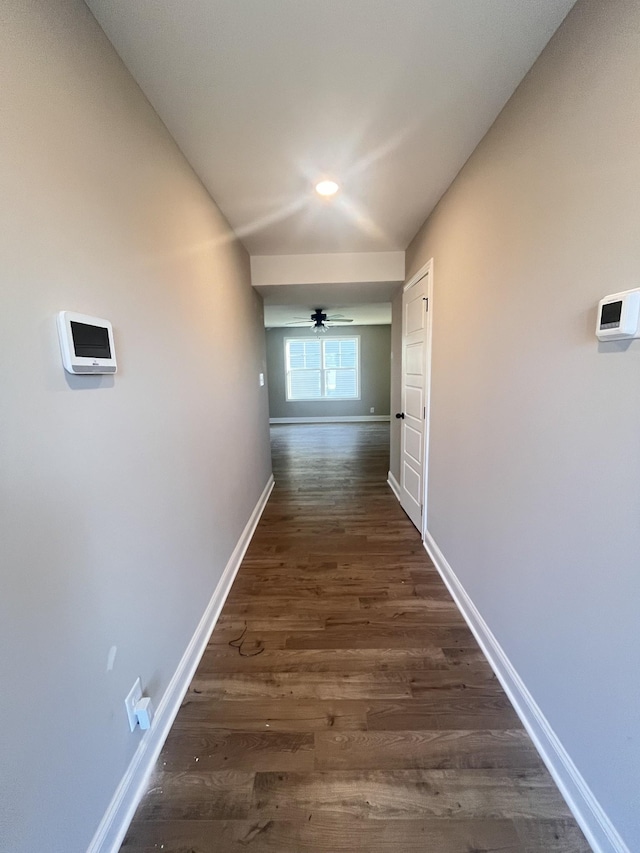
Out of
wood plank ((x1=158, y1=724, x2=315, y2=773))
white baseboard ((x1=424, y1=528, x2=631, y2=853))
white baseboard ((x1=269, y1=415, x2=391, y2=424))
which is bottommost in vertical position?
wood plank ((x1=158, y1=724, x2=315, y2=773))

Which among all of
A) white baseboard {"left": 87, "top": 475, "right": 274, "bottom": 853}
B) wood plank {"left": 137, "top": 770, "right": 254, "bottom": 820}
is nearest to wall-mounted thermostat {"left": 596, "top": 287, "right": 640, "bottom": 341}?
wood plank {"left": 137, "top": 770, "right": 254, "bottom": 820}

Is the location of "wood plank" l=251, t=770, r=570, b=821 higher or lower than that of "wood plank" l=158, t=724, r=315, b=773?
lower

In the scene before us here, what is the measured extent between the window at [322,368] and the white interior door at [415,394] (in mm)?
5431

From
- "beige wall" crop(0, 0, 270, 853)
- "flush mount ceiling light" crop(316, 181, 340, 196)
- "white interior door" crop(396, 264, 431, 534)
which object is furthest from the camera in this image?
"white interior door" crop(396, 264, 431, 534)

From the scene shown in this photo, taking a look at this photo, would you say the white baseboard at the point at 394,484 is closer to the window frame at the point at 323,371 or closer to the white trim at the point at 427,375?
the white trim at the point at 427,375

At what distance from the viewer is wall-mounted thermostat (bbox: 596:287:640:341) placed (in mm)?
837

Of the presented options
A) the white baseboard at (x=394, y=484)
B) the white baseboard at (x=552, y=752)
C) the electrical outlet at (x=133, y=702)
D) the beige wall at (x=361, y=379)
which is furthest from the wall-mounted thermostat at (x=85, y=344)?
the beige wall at (x=361, y=379)

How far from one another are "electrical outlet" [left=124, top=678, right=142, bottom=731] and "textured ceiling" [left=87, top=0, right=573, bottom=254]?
2.19 m

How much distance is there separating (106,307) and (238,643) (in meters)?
1.73

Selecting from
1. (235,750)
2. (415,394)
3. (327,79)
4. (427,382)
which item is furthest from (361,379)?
(235,750)

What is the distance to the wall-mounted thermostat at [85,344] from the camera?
0.86 meters

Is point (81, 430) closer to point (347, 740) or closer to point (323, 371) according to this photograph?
point (347, 740)

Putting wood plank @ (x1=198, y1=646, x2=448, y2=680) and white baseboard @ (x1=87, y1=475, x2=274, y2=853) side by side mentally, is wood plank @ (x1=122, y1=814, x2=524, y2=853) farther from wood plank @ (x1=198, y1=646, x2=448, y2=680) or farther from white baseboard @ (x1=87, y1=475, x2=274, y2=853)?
wood plank @ (x1=198, y1=646, x2=448, y2=680)

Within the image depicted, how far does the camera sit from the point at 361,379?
882 cm
